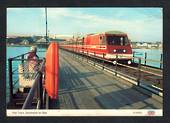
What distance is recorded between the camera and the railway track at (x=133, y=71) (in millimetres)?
7745

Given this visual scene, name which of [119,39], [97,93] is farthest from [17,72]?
[119,39]

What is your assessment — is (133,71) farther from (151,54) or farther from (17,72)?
(17,72)

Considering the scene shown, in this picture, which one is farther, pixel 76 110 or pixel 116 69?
pixel 116 69

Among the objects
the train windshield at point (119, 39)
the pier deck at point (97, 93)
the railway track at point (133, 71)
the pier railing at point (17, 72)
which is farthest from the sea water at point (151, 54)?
the pier railing at point (17, 72)

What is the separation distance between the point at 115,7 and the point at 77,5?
53 cm

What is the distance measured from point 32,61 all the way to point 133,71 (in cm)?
258

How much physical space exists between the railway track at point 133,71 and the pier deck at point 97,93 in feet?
0.74

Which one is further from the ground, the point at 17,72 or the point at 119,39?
the point at 119,39

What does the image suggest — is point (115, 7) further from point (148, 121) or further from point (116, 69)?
point (116, 69)

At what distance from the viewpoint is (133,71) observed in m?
8.95
